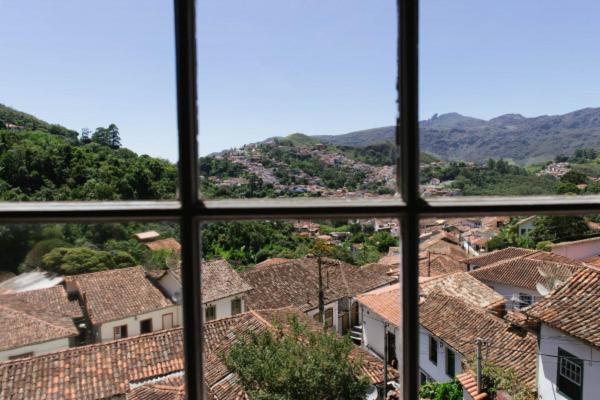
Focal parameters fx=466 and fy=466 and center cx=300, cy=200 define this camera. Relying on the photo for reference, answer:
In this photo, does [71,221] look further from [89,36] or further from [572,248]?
[572,248]

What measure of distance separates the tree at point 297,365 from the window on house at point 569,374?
0.39 m

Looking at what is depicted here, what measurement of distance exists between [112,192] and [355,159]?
41 centimetres

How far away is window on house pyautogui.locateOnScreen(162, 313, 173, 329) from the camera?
76cm

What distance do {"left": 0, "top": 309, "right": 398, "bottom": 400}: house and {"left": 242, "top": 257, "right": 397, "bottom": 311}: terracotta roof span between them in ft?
0.25

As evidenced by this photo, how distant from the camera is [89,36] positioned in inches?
29.9

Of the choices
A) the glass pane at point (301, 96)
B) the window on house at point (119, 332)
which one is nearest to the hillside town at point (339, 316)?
the window on house at point (119, 332)

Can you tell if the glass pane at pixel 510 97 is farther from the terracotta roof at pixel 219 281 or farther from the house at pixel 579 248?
the terracotta roof at pixel 219 281

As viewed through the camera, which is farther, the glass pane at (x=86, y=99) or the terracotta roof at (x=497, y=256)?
the terracotta roof at (x=497, y=256)

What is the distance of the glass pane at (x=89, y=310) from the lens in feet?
2.39

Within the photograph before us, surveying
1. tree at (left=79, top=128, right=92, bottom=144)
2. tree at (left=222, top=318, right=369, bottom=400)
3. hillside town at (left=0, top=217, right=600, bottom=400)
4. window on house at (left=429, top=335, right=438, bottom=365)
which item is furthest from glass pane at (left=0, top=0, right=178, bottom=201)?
window on house at (left=429, top=335, right=438, bottom=365)

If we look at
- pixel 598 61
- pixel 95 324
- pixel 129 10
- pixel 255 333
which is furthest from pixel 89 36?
pixel 598 61

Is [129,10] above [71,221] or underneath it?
above

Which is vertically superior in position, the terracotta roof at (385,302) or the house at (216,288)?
the house at (216,288)

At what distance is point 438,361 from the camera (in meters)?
0.94
